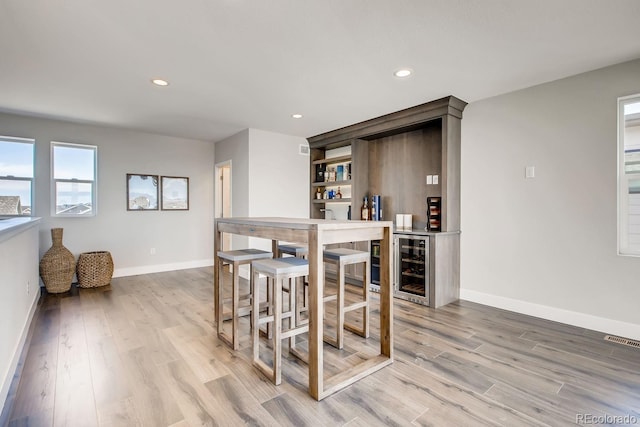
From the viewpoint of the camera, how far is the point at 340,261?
2.44m

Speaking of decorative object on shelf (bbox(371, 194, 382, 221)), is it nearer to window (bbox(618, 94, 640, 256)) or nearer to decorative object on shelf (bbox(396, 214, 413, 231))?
decorative object on shelf (bbox(396, 214, 413, 231))

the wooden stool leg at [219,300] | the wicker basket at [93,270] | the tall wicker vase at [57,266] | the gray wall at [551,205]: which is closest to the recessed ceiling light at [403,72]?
the gray wall at [551,205]

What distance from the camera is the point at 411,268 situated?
387 cm

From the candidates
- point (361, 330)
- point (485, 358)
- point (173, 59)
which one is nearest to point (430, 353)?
point (485, 358)

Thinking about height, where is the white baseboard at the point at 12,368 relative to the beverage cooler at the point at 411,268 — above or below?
below

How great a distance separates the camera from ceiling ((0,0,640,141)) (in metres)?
1.97

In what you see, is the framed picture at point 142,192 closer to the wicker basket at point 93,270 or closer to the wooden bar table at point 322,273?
the wicker basket at point 93,270

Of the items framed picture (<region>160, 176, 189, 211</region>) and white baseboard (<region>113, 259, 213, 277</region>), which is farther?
framed picture (<region>160, 176, 189, 211</region>)

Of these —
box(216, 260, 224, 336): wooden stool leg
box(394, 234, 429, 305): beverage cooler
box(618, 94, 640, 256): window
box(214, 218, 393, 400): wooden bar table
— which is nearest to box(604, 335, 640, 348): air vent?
box(618, 94, 640, 256): window

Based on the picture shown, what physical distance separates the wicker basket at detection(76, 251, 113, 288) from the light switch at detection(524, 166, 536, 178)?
5.62 m

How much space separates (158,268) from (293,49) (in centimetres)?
453

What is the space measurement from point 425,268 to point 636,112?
2.37 meters

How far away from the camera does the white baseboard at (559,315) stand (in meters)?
2.66

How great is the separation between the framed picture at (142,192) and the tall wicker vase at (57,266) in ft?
3.50
